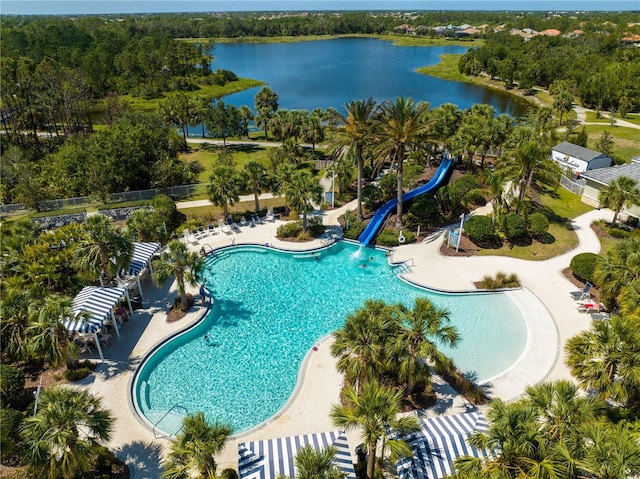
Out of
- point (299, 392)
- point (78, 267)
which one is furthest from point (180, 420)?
point (78, 267)

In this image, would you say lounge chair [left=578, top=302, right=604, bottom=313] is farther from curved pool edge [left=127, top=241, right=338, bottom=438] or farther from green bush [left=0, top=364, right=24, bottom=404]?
green bush [left=0, top=364, right=24, bottom=404]

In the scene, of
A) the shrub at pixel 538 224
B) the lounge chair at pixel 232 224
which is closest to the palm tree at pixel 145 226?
the lounge chair at pixel 232 224

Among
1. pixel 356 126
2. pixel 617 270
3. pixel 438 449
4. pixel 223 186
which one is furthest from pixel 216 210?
pixel 617 270

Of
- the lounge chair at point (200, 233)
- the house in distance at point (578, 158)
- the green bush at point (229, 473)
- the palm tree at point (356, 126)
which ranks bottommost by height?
the lounge chair at point (200, 233)

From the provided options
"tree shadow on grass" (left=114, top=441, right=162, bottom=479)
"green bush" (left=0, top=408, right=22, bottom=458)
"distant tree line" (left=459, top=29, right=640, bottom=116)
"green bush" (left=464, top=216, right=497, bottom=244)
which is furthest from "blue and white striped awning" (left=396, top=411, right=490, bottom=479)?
"distant tree line" (left=459, top=29, right=640, bottom=116)

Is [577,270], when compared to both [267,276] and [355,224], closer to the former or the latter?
[355,224]

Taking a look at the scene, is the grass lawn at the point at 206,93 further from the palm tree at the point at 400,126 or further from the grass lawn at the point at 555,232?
the grass lawn at the point at 555,232
